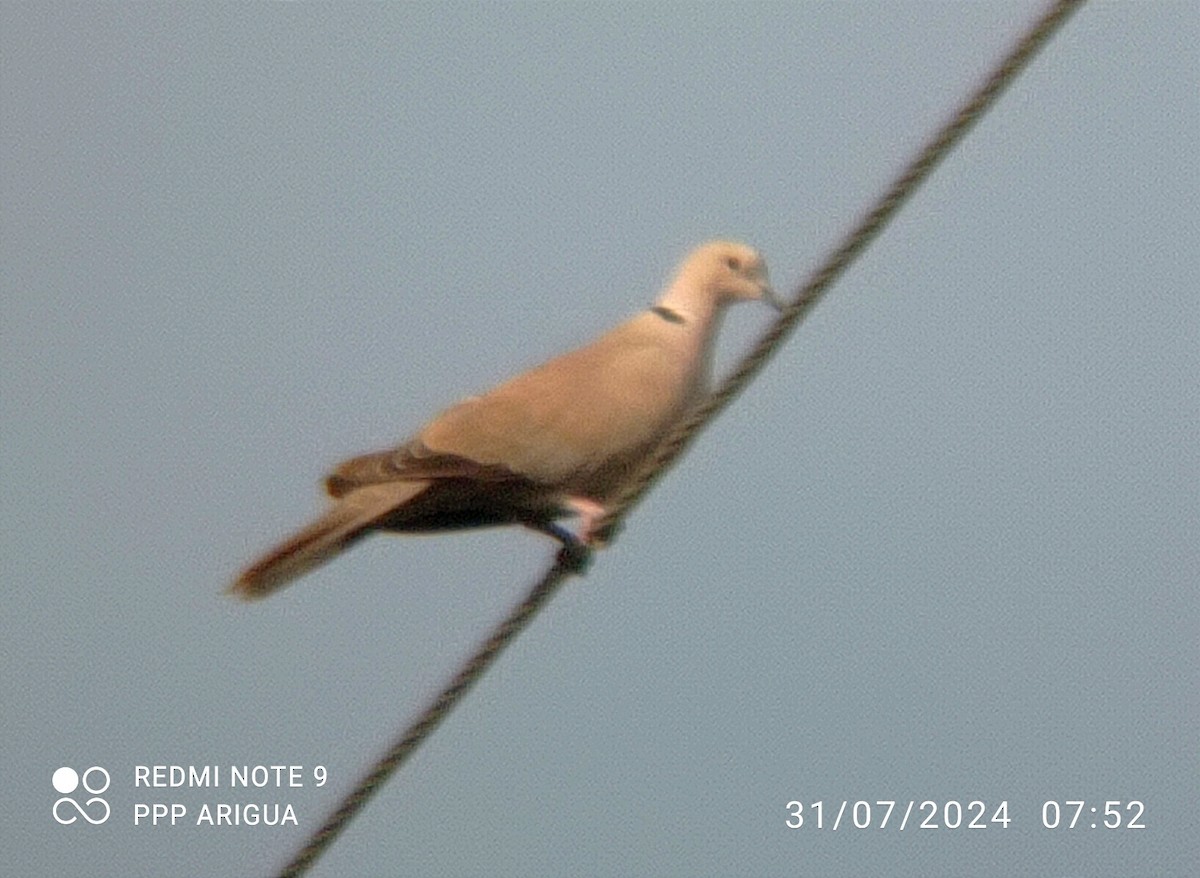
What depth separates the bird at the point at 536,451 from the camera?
414 centimetres

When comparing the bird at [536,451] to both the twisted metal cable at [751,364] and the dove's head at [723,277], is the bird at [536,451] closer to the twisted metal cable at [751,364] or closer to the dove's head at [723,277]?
the dove's head at [723,277]

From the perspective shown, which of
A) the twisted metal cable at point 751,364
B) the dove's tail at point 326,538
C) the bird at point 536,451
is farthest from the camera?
the bird at point 536,451

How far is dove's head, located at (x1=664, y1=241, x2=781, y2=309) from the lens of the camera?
5059 millimetres

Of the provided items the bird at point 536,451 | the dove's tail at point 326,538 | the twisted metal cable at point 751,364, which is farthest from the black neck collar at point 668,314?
the twisted metal cable at point 751,364

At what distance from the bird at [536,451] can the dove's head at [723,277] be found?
8.1 inches

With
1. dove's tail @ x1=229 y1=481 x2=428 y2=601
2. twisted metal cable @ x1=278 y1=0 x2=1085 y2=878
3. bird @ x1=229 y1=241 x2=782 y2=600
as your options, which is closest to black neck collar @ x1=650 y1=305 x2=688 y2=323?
bird @ x1=229 y1=241 x2=782 y2=600

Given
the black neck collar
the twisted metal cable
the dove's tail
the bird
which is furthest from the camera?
the black neck collar

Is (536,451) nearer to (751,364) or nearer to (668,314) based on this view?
(668,314)

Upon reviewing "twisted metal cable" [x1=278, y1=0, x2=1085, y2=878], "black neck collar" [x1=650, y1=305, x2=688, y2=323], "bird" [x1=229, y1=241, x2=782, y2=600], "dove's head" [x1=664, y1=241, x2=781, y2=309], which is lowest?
"twisted metal cable" [x1=278, y1=0, x2=1085, y2=878]

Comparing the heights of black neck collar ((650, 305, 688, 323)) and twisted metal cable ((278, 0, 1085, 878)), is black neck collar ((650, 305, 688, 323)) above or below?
above

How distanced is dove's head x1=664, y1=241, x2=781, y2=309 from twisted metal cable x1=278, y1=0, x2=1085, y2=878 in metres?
1.80

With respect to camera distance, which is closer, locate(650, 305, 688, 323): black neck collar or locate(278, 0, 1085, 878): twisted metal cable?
locate(278, 0, 1085, 878): twisted metal cable

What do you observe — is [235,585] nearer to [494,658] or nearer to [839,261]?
[494,658]

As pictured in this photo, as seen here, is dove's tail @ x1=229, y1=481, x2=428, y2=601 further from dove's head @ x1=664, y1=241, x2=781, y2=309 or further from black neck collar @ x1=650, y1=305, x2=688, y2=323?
dove's head @ x1=664, y1=241, x2=781, y2=309
